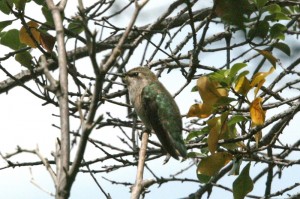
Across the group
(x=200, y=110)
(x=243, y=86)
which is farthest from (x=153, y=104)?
(x=243, y=86)

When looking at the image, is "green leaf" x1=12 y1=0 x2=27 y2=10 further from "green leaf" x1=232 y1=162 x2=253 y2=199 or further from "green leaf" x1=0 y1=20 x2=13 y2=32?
"green leaf" x1=232 y1=162 x2=253 y2=199

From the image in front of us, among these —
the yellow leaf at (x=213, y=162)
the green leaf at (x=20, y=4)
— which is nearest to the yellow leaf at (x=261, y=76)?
the yellow leaf at (x=213, y=162)

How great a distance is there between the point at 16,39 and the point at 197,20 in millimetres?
1946

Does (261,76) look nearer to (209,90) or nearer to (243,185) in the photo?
(209,90)

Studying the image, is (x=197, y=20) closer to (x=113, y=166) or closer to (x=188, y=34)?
(x=188, y=34)

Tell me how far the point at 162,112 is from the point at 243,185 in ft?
5.17

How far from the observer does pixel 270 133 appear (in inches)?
162

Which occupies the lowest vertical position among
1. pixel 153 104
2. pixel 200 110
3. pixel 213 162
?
pixel 213 162

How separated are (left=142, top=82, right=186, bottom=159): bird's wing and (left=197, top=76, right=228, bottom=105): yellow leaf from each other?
1150 millimetres

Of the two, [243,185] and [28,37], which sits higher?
[28,37]

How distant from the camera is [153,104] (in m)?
4.91

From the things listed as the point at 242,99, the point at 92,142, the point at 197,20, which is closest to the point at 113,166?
the point at 92,142

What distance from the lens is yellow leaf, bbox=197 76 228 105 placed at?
3.10m

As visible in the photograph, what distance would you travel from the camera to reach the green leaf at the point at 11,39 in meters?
3.57
